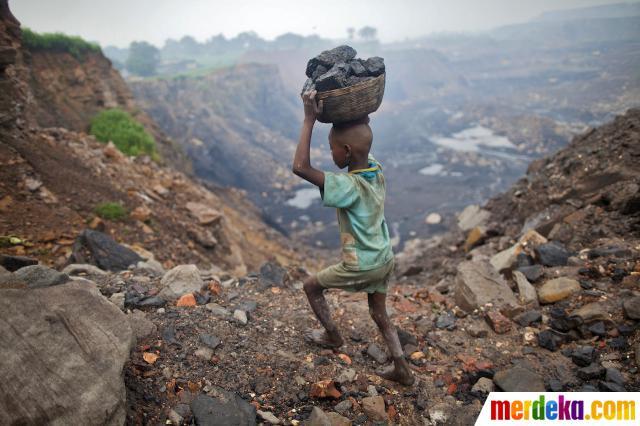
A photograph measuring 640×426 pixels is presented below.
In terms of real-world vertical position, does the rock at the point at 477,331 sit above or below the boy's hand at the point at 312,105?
below

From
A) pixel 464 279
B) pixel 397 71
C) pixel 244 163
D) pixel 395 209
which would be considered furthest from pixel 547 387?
pixel 397 71

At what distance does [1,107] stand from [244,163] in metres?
17.5

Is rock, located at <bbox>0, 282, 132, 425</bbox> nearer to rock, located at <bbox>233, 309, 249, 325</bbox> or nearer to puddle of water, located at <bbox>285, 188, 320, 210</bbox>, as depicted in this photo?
rock, located at <bbox>233, 309, 249, 325</bbox>

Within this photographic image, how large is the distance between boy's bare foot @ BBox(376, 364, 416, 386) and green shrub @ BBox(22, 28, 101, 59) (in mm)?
11112

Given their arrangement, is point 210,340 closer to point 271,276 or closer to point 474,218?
point 271,276

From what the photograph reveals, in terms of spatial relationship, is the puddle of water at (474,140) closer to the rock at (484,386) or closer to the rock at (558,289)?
the rock at (558,289)

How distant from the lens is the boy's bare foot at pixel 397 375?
2250mm

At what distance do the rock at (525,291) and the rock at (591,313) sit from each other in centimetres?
38

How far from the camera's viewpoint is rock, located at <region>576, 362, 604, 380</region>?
2.27 meters

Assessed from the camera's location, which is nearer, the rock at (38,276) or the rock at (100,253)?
the rock at (38,276)

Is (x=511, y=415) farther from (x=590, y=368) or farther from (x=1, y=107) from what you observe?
(x=1, y=107)

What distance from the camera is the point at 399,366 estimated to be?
2252 mm

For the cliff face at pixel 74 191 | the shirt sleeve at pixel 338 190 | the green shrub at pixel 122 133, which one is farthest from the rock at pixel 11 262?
the green shrub at pixel 122 133

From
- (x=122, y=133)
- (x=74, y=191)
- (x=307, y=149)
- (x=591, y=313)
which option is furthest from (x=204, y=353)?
(x=122, y=133)
